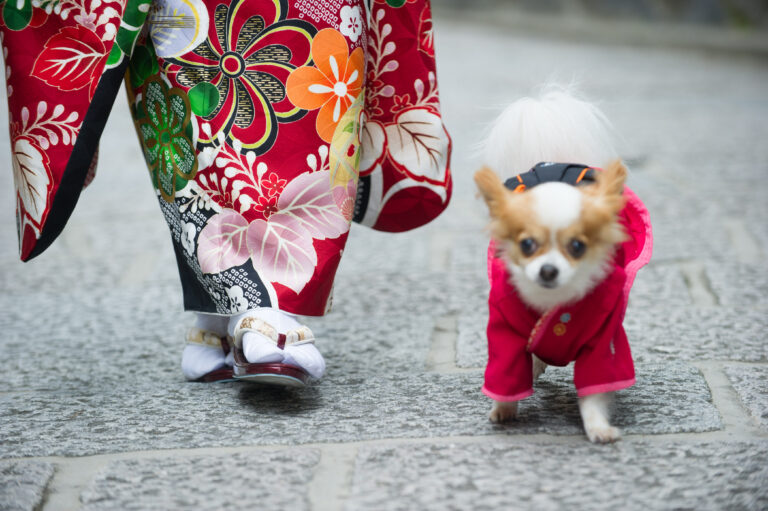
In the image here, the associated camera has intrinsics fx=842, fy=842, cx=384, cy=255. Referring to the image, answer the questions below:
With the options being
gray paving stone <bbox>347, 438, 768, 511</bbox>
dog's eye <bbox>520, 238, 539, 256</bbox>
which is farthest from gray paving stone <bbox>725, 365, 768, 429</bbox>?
dog's eye <bbox>520, 238, 539, 256</bbox>

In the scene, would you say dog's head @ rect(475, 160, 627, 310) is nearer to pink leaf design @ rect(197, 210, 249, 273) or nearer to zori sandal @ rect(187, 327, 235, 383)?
pink leaf design @ rect(197, 210, 249, 273)

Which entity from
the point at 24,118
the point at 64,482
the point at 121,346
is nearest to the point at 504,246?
the point at 64,482

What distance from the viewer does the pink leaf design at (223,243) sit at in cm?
146

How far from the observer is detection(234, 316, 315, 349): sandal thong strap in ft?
4.58

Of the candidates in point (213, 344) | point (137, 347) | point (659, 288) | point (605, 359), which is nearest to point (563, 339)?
point (605, 359)

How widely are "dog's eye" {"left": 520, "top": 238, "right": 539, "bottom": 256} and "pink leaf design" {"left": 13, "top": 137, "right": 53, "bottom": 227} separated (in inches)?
32.4

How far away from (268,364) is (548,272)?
0.51 metres

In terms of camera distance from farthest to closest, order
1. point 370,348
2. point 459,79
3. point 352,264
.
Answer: point 459,79 < point 352,264 < point 370,348

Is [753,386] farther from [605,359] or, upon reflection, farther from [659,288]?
[659,288]

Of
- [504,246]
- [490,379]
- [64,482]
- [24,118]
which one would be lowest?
[64,482]

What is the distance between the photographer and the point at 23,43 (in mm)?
1443

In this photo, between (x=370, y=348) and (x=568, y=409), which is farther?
(x=370, y=348)

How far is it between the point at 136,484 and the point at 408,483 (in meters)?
0.38

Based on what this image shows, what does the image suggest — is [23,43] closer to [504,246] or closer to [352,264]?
[504,246]
